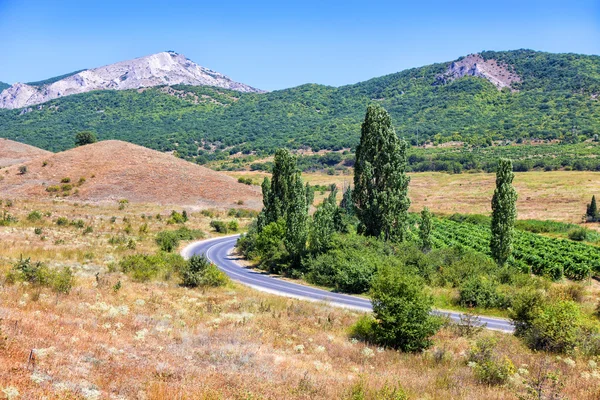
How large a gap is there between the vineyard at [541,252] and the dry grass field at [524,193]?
116 feet

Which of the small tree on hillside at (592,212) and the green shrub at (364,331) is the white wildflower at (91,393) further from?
the small tree on hillside at (592,212)

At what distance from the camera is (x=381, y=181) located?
39.7 metres

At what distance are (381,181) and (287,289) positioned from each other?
14802 mm

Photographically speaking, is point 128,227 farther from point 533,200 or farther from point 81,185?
point 533,200

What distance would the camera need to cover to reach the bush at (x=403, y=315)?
54.9ft

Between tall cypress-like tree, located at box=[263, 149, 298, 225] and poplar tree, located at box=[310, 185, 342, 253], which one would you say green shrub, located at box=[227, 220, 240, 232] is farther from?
poplar tree, located at box=[310, 185, 342, 253]

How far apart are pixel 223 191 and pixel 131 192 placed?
19.8 m

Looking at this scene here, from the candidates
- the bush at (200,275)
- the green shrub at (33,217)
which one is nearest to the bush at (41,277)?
the bush at (200,275)

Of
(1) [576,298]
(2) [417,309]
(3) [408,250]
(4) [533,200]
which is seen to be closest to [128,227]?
(3) [408,250]

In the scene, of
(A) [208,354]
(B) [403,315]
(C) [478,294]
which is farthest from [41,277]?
(C) [478,294]

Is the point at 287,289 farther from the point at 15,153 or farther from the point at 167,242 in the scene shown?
the point at 15,153

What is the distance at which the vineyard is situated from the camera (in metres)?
42.8

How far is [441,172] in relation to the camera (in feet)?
506

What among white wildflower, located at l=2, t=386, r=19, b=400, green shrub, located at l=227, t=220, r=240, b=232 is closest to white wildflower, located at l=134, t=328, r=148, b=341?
white wildflower, located at l=2, t=386, r=19, b=400
